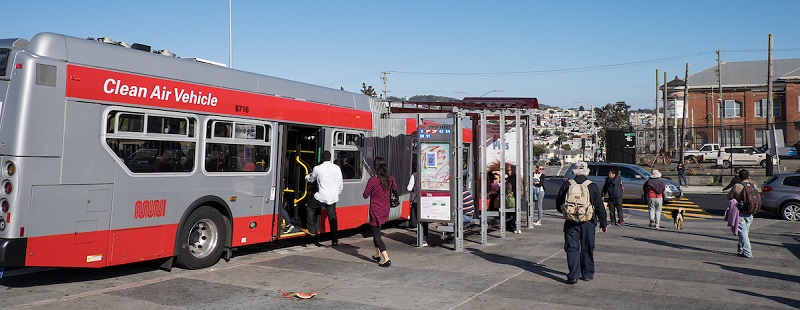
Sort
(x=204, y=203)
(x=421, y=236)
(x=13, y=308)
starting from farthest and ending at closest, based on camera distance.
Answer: (x=421, y=236) → (x=204, y=203) → (x=13, y=308)

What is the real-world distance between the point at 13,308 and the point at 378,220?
506cm

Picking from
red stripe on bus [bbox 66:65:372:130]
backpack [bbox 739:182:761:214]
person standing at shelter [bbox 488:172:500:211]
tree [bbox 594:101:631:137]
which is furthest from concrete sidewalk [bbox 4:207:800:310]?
tree [bbox 594:101:631:137]

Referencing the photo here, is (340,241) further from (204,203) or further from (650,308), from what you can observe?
(650,308)

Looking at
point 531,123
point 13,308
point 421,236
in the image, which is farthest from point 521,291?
point 531,123

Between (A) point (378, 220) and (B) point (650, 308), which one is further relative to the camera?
(A) point (378, 220)

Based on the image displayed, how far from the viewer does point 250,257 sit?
10.8m

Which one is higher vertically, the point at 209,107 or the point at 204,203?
the point at 209,107

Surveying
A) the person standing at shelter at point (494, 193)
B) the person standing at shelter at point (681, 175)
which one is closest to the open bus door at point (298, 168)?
the person standing at shelter at point (494, 193)

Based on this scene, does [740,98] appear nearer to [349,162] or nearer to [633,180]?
[633,180]

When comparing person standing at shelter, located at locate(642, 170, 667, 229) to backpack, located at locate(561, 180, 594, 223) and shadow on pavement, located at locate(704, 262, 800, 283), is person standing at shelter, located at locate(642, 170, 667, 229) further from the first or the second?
backpack, located at locate(561, 180, 594, 223)

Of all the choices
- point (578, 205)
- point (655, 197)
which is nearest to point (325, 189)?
point (578, 205)

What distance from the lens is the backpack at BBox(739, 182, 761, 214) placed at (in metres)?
11.4

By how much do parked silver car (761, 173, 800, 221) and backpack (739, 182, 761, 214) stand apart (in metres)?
9.11

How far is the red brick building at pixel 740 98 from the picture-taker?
60469 millimetres
